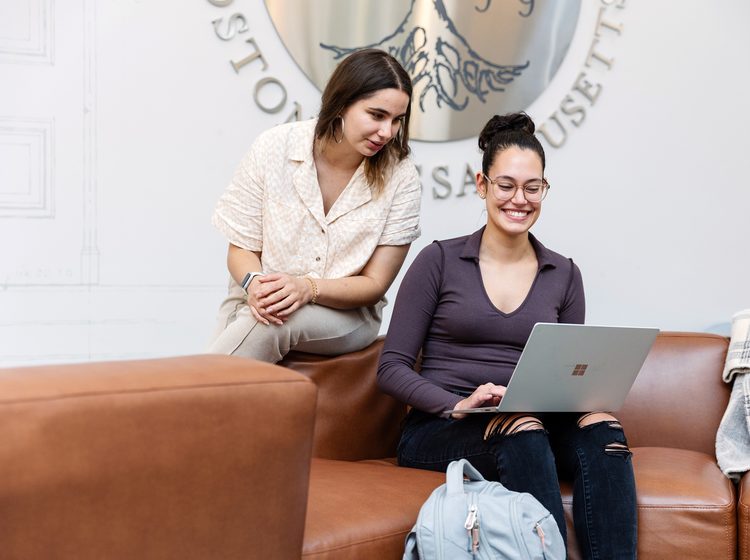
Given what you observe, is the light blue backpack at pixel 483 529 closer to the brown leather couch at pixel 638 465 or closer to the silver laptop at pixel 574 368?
the brown leather couch at pixel 638 465

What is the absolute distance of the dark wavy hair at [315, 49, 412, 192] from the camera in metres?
2.17

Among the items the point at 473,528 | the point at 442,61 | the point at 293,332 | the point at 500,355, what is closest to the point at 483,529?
the point at 473,528

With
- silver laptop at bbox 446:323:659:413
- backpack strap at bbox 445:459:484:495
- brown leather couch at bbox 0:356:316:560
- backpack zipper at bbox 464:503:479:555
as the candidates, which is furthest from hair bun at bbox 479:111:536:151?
brown leather couch at bbox 0:356:316:560

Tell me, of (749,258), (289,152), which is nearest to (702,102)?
(749,258)

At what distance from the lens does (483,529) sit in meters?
1.52

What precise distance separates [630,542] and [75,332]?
1.82 metres

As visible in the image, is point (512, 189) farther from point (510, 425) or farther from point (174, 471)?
point (174, 471)

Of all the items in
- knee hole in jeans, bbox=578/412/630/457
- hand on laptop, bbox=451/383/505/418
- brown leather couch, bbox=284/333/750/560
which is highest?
hand on laptop, bbox=451/383/505/418

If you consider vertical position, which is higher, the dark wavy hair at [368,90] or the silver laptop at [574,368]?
the dark wavy hair at [368,90]

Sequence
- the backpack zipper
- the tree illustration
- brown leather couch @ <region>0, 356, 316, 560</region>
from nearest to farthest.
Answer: brown leather couch @ <region>0, 356, 316, 560</region>, the backpack zipper, the tree illustration

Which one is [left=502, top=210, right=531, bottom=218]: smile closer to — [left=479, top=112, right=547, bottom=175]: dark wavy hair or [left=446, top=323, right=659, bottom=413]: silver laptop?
[left=479, top=112, right=547, bottom=175]: dark wavy hair

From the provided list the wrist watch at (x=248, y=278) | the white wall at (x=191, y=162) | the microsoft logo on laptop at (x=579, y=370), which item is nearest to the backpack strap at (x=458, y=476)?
the microsoft logo on laptop at (x=579, y=370)

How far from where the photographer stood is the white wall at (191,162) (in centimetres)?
275

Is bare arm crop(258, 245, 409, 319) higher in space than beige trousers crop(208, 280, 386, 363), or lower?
higher
